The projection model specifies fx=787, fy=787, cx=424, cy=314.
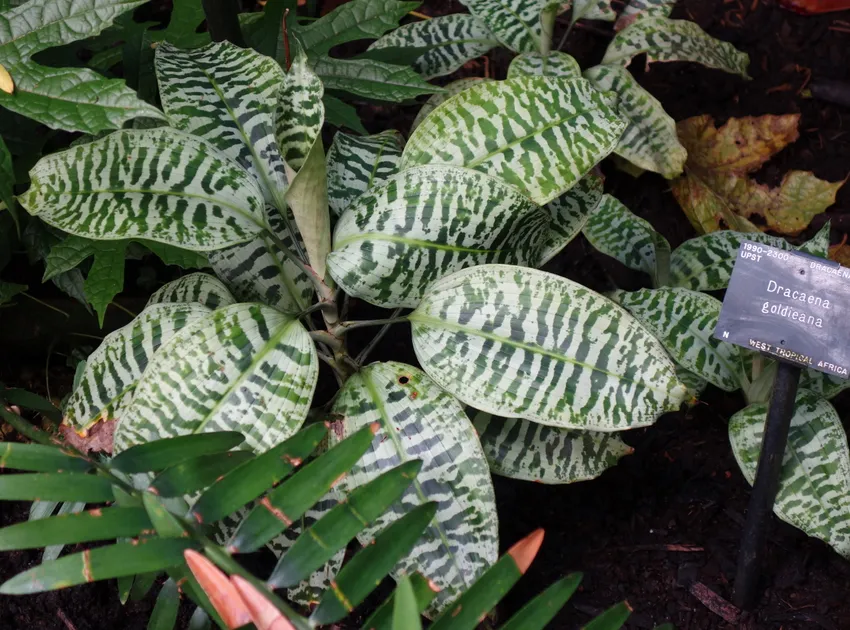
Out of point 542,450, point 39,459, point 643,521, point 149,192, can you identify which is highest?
point 149,192

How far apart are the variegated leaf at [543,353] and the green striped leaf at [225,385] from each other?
0.15m

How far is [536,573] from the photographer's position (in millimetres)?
1157

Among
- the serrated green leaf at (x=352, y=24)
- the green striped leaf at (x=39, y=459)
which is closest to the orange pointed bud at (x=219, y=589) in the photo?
the green striped leaf at (x=39, y=459)

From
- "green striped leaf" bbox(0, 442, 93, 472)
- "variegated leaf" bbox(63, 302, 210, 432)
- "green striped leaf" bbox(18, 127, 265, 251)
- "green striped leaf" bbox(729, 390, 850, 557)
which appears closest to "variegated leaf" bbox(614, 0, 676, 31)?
"green striped leaf" bbox(729, 390, 850, 557)

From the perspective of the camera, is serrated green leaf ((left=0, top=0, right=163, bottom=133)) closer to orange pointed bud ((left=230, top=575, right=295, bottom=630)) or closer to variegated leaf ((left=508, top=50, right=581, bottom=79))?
orange pointed bud ((left=230, top=575, right=295, bottom=630))

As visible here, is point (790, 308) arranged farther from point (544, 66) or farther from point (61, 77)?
point (61, 77)

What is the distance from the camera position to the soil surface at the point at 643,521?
1.12 meters

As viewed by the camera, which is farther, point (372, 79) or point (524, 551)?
point (372, 79)

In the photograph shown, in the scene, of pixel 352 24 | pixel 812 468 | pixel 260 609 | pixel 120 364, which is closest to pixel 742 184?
pixel 812 468

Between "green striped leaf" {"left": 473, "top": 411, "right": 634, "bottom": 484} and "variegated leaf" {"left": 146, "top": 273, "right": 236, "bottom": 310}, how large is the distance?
365mm

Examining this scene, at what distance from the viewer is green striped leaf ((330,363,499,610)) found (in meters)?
0.86

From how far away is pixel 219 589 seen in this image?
1.96 ft

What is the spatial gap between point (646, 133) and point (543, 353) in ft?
2.13

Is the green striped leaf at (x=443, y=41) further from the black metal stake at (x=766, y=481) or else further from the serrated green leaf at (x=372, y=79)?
the black metal stake at (x=766, y=481)
